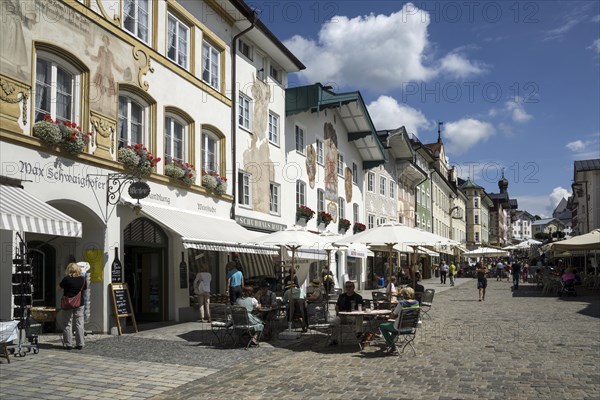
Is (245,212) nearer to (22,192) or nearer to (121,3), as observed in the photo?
(121,3)

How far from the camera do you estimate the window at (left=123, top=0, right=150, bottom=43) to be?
15.4 meters

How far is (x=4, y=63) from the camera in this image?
11.2 m

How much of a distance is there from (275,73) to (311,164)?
5.08m

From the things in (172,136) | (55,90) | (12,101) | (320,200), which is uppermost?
(55,90)

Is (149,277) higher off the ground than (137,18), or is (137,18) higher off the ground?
(137,18)

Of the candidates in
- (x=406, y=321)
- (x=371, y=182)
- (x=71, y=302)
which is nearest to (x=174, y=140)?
(x=71, y=302)

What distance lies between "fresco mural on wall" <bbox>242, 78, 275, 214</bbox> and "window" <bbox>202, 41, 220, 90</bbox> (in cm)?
246

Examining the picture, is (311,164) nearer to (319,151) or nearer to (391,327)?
(319,151)

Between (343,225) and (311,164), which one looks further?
(343,225)

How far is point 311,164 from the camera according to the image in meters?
A: 28.5

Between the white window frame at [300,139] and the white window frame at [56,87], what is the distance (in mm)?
14143

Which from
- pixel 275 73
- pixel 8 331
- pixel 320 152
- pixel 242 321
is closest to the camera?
pixel 8 331

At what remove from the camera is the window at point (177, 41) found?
1738cm

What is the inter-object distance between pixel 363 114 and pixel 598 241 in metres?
13.1
